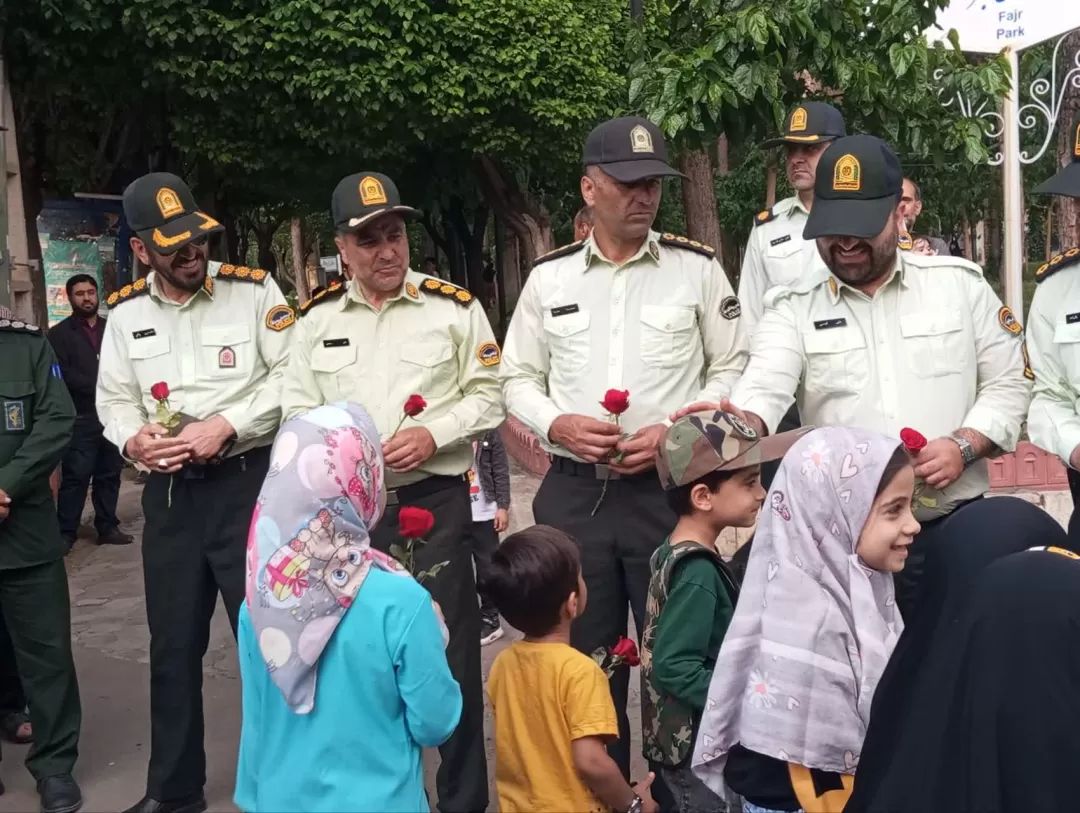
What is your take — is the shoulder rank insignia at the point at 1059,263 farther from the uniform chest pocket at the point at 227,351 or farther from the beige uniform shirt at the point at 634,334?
the uniform chest pocket at the point at 227,351

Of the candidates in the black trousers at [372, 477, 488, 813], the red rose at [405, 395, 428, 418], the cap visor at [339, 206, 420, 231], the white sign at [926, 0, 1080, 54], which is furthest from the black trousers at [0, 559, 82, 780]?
the white sign at [926, 0, 1080, 54]

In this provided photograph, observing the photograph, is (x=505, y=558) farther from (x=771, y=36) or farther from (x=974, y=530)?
(x=771, y=36)

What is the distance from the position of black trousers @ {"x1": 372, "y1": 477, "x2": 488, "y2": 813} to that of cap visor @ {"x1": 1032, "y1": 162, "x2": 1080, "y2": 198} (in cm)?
205

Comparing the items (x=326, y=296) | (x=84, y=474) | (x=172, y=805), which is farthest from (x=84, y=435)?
(x=326, y=296)

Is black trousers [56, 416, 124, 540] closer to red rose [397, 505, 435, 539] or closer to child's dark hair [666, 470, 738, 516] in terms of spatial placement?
red rose [397, 505, 435, 539]

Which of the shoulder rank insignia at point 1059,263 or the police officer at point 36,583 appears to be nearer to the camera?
the shoulder rank insignia at point 1059,263

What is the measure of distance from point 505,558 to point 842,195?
4.49ft

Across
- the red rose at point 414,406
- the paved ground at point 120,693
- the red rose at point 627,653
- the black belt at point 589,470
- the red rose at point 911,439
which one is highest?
the red rose at point 414,406

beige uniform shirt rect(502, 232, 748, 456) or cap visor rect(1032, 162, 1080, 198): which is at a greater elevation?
cap visor rect(1032, 162, 1080, 198)

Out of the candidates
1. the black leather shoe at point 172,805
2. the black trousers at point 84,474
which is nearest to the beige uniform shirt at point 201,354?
the black leather shoe at point 172,805

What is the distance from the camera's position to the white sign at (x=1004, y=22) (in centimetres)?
721

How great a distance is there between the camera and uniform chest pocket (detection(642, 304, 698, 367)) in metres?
3.71

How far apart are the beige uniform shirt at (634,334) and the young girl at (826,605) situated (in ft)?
4.09

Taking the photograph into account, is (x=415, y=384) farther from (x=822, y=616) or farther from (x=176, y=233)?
(x=822, y=616)
